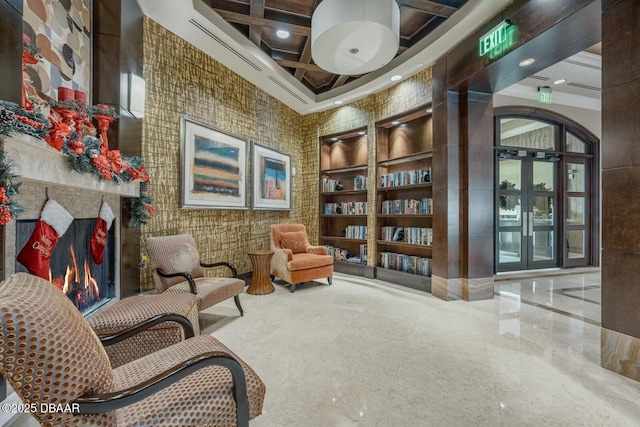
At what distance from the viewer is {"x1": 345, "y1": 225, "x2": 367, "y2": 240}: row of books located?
16.5 ft

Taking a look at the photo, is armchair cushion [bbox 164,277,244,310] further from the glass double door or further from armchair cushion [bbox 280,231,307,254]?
the glass double door

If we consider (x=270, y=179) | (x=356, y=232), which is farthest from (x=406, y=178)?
(x=270, y=179)

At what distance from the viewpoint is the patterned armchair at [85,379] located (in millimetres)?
750

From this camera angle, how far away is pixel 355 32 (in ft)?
7.88

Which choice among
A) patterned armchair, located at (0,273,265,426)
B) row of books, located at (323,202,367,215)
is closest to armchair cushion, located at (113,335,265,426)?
patterned armchair, located at (0,273,265,426)

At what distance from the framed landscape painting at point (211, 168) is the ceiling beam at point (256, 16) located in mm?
1327

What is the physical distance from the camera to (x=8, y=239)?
1611 mm

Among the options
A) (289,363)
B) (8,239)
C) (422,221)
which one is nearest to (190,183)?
(8,239)

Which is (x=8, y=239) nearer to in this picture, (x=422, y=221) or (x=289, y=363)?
(x=289, y=363)

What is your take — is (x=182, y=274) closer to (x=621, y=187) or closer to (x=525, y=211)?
(x=621, y=187)

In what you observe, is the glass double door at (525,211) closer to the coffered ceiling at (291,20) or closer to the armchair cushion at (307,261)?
the coffered ceiling at (291,20)

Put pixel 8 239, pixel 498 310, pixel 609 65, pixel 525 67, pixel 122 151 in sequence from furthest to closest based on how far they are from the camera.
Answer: pixel 498 310 < pixel 525 67 < pixel 122 151 < pixel 609 65 < pixel 8 239

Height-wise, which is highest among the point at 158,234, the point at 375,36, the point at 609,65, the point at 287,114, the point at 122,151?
the point at 287,114

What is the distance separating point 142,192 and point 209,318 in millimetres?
1506
